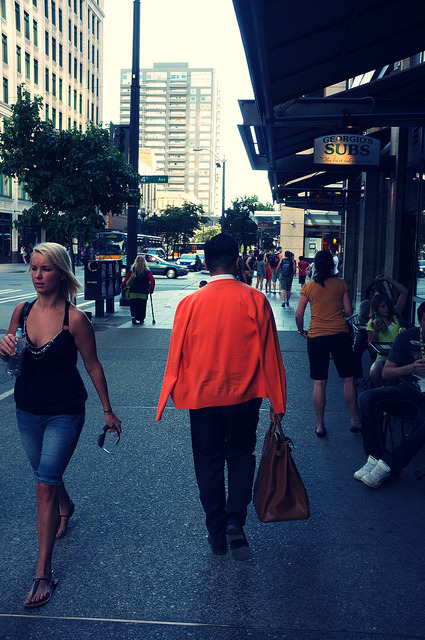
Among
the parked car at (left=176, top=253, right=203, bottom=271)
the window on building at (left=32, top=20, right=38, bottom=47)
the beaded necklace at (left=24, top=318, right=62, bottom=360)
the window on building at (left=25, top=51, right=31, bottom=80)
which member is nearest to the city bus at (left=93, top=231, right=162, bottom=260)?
the parked car at (left=176, top=253, right=203, bottom=271)

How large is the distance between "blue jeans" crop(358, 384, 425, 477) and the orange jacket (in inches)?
65.2

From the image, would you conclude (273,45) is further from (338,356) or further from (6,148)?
(6,148)

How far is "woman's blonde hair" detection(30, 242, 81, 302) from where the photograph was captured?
138 inches

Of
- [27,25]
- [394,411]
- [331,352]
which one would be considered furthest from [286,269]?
[27,25]

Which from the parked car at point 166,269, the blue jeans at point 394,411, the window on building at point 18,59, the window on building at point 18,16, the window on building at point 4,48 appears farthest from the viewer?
the window on building at point 18,59

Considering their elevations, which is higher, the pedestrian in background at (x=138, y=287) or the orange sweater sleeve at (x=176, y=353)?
the orange sweater sleeve at (x=176, y=353)

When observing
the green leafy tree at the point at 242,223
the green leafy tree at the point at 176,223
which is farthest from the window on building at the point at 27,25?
the green leafy tree at the point at 176,223

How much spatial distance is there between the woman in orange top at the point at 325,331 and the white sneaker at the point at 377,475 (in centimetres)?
144

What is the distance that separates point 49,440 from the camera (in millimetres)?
3408

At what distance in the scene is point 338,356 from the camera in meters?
A: 6.47

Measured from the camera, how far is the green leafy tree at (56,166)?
1455 centimetres

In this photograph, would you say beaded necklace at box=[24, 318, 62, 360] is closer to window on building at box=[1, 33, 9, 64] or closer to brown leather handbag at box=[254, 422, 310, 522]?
brown leather handbag at box=[254, 422, 310, 522]

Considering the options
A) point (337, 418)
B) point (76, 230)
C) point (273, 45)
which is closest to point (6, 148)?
point (76, 230)

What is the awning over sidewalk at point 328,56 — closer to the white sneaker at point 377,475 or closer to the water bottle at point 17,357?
the water bottle at point 17,357
